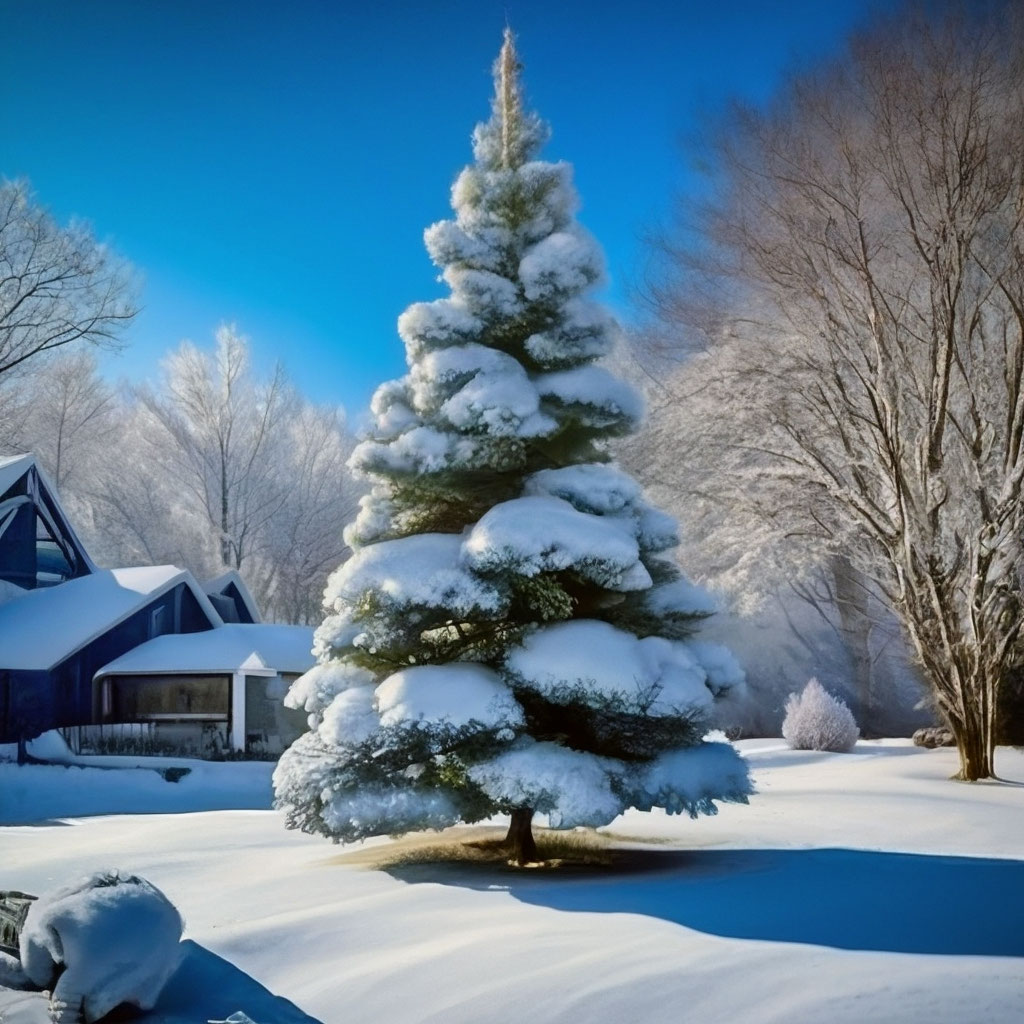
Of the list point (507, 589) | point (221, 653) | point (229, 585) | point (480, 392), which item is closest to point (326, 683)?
point (507, 589)

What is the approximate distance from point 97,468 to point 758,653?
19.1 metres

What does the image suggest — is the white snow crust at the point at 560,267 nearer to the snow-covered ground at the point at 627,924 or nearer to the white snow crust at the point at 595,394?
the white snow crust at the point at 595,394

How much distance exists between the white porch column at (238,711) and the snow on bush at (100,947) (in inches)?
565

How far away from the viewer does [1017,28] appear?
11852 mm

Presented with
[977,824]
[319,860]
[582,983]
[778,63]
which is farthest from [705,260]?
[582,983]

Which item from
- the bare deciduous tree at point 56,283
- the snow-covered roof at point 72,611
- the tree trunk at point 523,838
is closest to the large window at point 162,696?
the snow-covered roof at point 72,611

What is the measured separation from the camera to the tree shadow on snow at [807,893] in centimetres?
508

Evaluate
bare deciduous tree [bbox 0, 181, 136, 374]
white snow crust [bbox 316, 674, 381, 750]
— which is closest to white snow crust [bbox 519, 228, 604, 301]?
white snow crust [bbox 316, 674, 381, 750]

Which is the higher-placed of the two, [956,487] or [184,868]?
[956,487]

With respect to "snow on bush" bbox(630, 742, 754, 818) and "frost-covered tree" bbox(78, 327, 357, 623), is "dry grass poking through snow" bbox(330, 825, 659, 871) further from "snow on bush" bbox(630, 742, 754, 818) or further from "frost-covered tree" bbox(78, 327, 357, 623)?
"frost-covered tree" bbox(78, 327, 357, 623)

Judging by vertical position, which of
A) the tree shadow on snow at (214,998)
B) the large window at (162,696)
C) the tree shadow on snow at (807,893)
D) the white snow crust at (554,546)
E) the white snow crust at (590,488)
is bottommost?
the tree shadow on snow at (214,998)

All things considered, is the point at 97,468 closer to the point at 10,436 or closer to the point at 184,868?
the point at 10,436

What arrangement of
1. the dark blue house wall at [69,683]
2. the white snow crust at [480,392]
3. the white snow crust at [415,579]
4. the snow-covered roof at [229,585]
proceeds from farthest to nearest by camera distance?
the snow-covered roof at [229,585] < the dark blue house wall at [69,683] < the white snow crust at [480,392] < the white snow crust at [415,579]

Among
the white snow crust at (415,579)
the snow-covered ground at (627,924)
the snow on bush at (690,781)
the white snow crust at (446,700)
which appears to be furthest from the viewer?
the white snow crust at (415,579)
